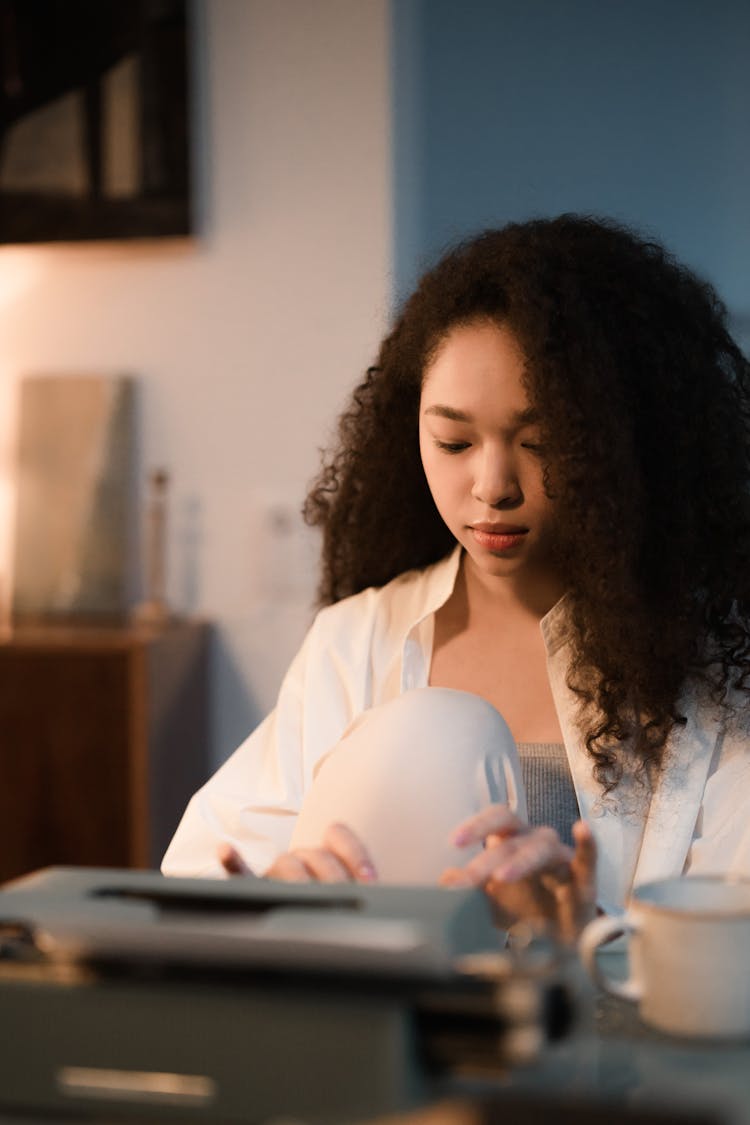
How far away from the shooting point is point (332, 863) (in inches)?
38.9

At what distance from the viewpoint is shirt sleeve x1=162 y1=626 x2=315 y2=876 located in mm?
1507

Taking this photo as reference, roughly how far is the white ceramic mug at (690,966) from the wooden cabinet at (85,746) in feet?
6.86

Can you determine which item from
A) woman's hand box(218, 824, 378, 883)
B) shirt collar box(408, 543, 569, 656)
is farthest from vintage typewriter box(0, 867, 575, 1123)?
shirt collar box(408, 543, 569, 656)

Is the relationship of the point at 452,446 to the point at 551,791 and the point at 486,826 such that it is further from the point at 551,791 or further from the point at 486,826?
the point at 486,826

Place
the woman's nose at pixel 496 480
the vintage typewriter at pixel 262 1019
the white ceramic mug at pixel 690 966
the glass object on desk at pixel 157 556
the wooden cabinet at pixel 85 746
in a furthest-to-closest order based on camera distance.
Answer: the glass object on desk at pixel 157 556 < the wooden cabinet at pixel 85 746 < the woman's nose at pixel 496 480 < the white ceramic mug at pixel 690 966 < the vintage typewriter at pixel 262 1019

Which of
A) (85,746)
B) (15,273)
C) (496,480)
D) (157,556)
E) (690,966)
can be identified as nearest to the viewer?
(690,966)

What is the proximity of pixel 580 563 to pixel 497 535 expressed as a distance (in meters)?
0.10

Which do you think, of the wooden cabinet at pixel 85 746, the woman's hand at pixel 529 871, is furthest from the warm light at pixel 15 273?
the woman's hand at pixel 529 871

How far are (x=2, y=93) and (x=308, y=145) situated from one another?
739 mm

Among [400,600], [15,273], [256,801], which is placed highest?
[15,273]

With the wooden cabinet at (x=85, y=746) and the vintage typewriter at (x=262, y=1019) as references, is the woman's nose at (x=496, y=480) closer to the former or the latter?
the vintage typewriter at (x=262, y=1019)

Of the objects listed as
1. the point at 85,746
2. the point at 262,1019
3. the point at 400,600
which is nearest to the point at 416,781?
the point at 262,1019

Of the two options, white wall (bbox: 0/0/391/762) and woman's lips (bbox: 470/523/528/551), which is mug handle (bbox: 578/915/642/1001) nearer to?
woman's lips (bbox: 470/523/528/551)

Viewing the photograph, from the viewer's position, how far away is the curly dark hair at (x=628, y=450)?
141 cm
